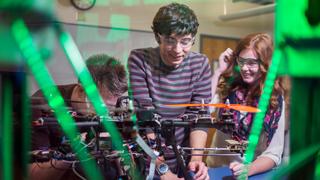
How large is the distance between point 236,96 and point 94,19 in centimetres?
32

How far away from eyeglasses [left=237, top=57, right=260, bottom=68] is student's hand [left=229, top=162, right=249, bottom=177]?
185mm

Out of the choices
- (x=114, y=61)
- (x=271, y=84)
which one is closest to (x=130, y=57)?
(x=114, y=61)

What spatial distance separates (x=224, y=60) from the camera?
2.79 feet

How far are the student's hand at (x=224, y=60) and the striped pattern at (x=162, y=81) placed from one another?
0.29 ft

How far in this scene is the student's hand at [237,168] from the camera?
69 centimetres

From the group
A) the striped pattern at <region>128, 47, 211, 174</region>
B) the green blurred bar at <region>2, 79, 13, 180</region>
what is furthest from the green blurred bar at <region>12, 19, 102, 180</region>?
the striped pattern at <region>128, 47, 211, 174</region>

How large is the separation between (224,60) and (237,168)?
0.25 metres

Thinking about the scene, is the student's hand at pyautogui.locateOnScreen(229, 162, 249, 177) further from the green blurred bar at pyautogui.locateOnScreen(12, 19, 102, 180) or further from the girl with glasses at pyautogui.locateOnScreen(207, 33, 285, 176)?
the green blurred bar at pyautogui.locateOnScreen(12, 19, 102, 180)

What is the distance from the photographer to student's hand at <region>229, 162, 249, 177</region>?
2.28ft

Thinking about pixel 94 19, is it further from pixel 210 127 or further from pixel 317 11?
pixel 317 11

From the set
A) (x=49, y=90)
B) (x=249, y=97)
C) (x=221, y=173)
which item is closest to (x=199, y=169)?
(x=221, y=173)

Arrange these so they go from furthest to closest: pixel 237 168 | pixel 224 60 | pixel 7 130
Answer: pixel 224 60, pixel 237 168, pixel 7 130

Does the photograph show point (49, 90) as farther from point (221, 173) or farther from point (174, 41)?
point (221, 173)

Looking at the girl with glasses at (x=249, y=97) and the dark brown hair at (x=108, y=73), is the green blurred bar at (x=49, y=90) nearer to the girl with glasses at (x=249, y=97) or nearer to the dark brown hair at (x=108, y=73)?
the dark brown hair at (x=108, y=73)
